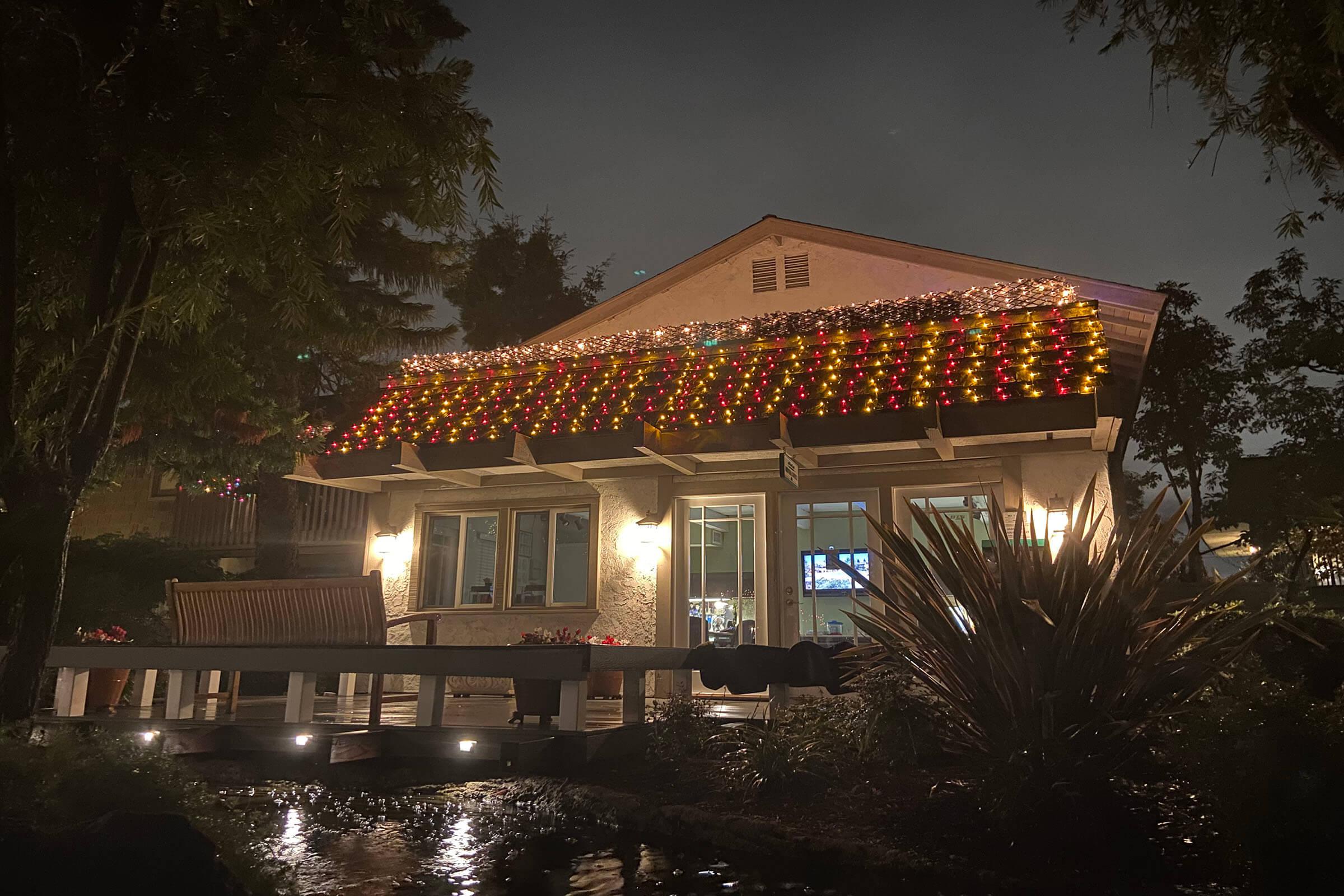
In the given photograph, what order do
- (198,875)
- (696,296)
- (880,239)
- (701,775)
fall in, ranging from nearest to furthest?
(198,875), (701,775), (880,239), (696,296)

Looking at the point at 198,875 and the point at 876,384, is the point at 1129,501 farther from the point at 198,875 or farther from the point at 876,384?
the point at 198,875

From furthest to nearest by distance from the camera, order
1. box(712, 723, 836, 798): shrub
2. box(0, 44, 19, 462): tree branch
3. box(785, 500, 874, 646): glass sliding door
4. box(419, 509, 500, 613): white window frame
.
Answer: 1. box(419, 509, 500, 613): white window frame
2. box(785, 500, 874, 646): glass sliding door
3. box(712, 723, 836, 798): shrub
4. box(0, 44, 19, 462): tree branch

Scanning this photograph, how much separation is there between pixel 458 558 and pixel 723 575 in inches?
131

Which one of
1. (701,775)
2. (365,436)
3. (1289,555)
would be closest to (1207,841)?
(701,775)

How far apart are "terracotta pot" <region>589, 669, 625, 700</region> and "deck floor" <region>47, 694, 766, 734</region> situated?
10cm

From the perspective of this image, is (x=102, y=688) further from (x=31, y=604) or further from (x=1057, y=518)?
(x=1057, y=518)

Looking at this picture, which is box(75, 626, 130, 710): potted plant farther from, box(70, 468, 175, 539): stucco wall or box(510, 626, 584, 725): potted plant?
box(70, 468, 175, 539): stucco wall

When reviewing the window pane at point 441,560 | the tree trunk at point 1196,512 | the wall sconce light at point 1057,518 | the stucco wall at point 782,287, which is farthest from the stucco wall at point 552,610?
the tree trunk at point 1196,512

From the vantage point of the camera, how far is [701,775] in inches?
186

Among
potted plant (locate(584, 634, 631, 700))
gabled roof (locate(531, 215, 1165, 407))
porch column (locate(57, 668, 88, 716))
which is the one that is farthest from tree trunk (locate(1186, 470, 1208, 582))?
porch column (locate(57, 668, 88, 716))

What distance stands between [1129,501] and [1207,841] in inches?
1004

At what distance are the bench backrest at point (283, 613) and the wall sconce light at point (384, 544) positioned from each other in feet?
14.1

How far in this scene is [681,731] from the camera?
5.21 m

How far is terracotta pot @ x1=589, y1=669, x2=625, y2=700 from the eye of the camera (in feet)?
27.9
